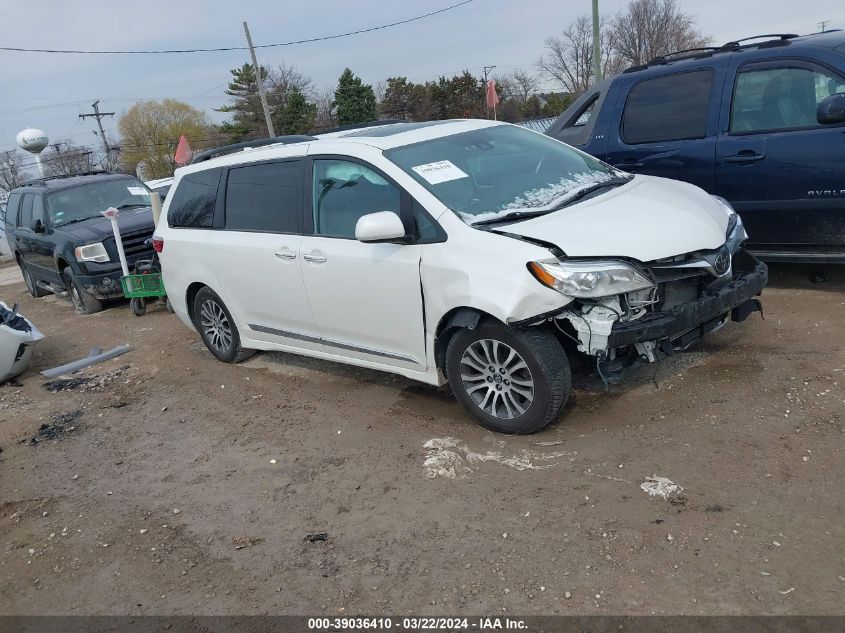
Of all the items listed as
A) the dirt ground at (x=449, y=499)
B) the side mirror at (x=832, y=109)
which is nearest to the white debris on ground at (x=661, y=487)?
the dirt ground at (x=449, y=499)

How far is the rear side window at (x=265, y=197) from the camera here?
196 inches

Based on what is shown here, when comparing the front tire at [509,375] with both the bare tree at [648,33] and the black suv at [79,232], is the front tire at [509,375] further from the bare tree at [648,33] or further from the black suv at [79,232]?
the bare tree at [648,33]

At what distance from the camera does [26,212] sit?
11133 millimetres

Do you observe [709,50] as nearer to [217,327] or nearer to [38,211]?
[217,327]

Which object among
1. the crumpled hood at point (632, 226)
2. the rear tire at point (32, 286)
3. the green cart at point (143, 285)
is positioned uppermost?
the crumpled hood at point (632, 226)

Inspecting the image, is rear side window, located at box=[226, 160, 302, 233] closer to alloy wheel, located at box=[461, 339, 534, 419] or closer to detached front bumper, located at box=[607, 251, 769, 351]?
alloy wheel, located at box=[461, 339, 534, 419]

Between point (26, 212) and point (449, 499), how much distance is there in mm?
10414

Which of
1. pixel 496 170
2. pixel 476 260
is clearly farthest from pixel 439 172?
pixel 476 260

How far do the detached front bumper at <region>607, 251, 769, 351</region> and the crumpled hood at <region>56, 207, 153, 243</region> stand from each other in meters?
8.02

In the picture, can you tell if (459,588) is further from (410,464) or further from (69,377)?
(69,377)

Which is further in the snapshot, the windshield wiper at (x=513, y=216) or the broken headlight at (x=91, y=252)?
the broken headlight at (x=91, y=252)

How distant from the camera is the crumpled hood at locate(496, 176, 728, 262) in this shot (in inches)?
146

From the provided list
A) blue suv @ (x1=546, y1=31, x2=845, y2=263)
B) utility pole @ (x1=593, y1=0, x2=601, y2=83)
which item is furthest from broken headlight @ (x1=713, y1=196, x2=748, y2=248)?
utility pole @ (x1=593, y1=0, x2=601, y2=83)

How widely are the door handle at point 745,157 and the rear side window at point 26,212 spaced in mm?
10301
